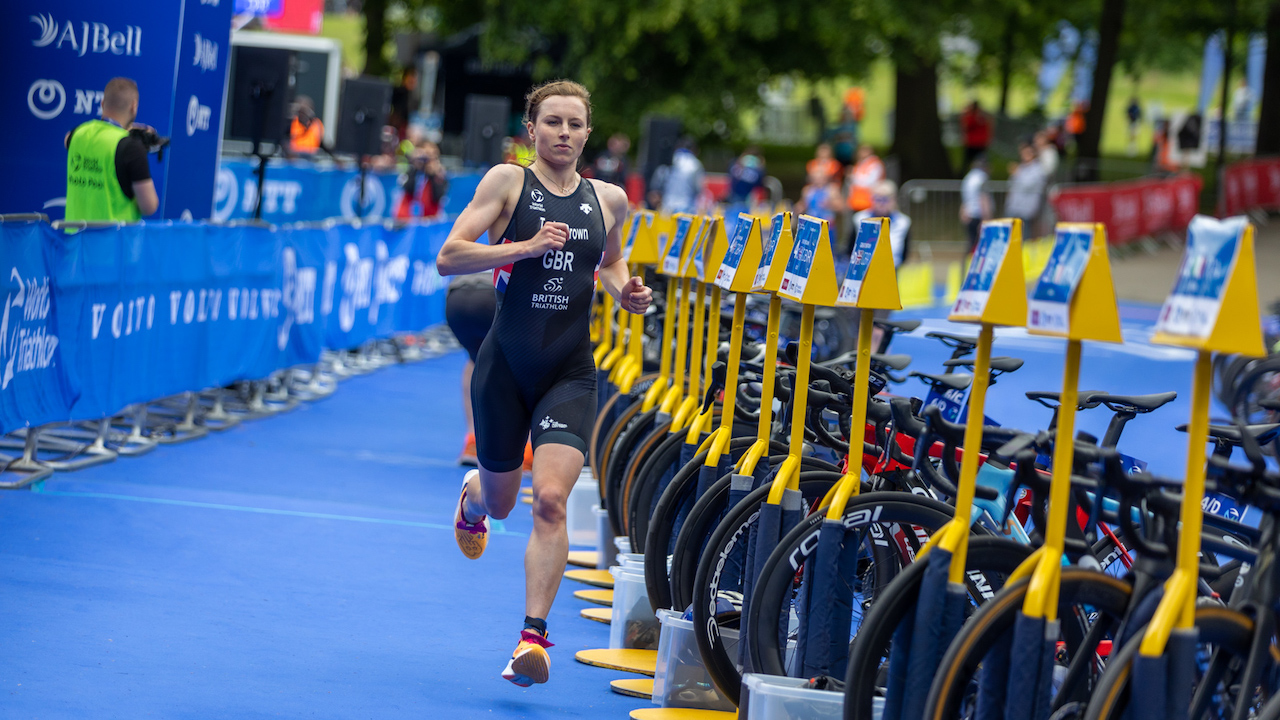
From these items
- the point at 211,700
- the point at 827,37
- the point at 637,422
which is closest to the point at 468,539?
the point at 637,422

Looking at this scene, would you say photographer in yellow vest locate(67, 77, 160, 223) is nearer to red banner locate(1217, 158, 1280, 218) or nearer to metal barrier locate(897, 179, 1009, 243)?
metal barrier locate(897, 179, 1009, 243)

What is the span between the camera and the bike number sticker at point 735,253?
211 inches

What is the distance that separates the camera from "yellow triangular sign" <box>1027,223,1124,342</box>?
3.29 meters

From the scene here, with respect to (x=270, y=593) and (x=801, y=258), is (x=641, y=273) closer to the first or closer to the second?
(x=270, y=593)

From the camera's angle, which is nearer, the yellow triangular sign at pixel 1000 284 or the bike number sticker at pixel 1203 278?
the bike number sticker at pixel 1203 278

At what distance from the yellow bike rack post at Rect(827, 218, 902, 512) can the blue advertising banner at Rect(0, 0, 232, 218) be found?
24.5ft

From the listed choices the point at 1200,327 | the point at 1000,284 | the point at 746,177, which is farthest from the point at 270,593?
the point at 746,177

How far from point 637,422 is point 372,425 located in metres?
4.72

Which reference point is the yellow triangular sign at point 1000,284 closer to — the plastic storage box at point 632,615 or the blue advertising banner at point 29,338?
the plastic storage box at point 632,615

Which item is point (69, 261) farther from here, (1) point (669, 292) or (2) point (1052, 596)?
(2) point (1052, 596)

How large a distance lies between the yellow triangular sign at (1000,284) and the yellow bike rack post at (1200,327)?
382 mm

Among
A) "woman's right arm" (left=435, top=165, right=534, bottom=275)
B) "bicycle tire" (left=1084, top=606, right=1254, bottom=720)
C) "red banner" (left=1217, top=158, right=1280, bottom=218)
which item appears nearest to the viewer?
"bicycle tire" (left=1084, top=606, right=1254, bottom=720)

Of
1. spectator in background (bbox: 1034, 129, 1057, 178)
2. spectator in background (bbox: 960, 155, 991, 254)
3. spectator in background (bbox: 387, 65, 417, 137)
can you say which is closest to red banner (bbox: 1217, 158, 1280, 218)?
spectator in background (bbox: 1034, 129, 1057, 178)

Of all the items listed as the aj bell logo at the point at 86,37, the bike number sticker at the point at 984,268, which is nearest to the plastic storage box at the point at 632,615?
the bike number sticker at the point at 984,268
